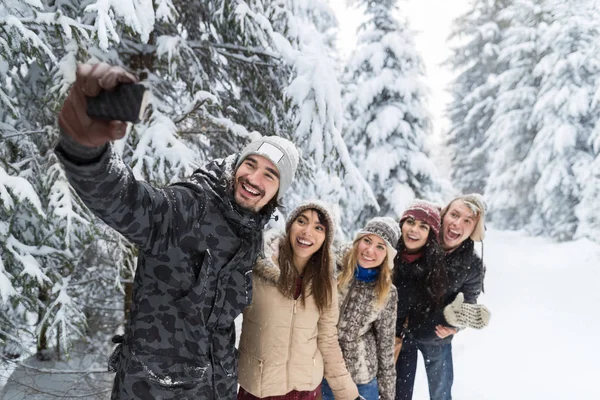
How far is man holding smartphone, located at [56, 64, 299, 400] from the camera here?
5.84ft

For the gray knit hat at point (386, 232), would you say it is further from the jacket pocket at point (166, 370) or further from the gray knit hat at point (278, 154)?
the jacket pocket at point (166, 370)

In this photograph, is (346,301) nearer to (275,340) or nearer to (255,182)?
(275,340)

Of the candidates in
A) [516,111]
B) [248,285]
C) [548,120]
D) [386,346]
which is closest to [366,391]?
[386,346]

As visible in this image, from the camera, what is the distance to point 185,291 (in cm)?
187

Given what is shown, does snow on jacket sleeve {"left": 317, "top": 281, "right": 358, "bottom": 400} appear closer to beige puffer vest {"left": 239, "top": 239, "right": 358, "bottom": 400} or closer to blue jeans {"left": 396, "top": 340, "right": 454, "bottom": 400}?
beige puffer vest {"left": 239, "top": 239, "right": 358, "bottom": 400}

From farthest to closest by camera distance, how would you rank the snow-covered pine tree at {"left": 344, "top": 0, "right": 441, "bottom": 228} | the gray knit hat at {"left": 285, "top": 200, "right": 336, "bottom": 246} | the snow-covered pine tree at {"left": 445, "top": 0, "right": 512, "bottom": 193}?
the snow-covered pine tree at {"left": 445, "top": 0, "right": 512, "bottom": 193}
the snow-covered pine tree at {"left": 344, "top": 0, "right": 441, "bottom": 228}
the gray knit hat at {"left": 285, "top": 200, "right": 336, "bottom": 246}

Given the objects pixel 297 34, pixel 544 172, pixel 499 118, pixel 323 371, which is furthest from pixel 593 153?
pixel 323 371

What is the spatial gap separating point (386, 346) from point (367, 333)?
18 centimetres

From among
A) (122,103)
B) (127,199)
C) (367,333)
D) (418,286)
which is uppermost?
(122,103)

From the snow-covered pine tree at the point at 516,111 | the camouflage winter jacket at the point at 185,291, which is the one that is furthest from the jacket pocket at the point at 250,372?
the snow-covered pine tree at the point at 516,111

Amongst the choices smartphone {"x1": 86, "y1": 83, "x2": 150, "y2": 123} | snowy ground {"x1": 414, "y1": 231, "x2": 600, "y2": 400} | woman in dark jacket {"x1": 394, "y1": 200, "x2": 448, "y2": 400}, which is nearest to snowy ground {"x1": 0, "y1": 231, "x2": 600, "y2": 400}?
snowy ground {"x1": 414, "y1": 231, "x2": 600, "y2": 400}

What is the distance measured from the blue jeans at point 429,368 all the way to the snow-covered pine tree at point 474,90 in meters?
20.5

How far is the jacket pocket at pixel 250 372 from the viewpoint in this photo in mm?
2488

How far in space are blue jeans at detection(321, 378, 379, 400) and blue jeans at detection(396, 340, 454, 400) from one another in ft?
2.11
